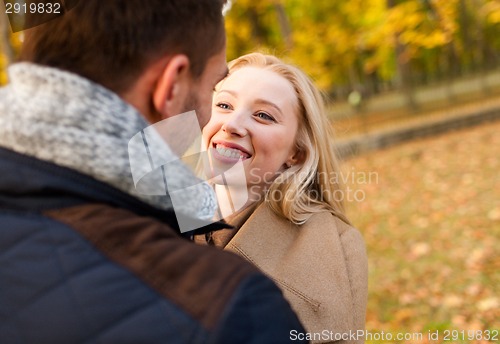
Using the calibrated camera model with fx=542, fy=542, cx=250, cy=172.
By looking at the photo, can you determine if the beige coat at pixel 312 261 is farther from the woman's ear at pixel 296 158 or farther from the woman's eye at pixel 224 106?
the woman's eye at pixel 224 106

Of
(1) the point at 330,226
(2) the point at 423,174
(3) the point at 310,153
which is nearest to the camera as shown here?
(1) the point at 330,226

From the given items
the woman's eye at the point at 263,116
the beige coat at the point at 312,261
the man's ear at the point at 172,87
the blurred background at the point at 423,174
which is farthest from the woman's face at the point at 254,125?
the man's ear at the point at 172,87

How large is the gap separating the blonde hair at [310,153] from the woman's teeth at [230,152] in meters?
0.18

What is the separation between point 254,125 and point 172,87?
106cm

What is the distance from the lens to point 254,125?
81.0 inches

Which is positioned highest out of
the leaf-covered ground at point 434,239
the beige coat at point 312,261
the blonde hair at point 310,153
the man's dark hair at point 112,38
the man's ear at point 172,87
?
the man's dark hair at point 112,38

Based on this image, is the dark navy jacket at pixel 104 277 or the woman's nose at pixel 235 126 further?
the woman's nose at pixel 235 126

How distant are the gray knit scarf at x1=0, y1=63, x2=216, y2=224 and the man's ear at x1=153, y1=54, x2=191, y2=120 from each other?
0.20 ft

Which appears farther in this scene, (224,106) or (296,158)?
(296,158)

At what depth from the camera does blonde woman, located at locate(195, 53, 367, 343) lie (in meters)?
1.79

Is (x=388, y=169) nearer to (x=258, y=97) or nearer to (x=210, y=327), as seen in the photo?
(x=258, y=97)

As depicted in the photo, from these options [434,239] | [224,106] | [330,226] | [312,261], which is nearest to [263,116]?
[224,106]

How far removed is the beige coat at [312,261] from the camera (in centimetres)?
176

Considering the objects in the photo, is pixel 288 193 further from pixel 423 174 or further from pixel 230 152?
pixel 423 174
